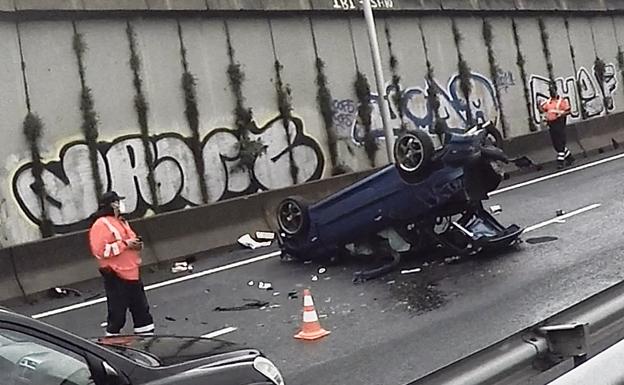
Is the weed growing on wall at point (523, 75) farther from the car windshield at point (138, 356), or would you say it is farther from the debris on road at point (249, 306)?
the car windshield at point (138, 356)

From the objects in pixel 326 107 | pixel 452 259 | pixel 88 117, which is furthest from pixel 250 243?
pixel 326 107

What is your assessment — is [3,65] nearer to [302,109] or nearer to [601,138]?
[302,109]

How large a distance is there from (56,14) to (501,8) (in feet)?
46.9

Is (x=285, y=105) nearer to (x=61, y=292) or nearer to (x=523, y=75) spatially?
(x=61, y=292)

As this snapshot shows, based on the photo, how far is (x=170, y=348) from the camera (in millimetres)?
4328

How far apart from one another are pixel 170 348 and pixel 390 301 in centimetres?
564

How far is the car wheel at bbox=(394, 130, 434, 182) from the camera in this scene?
10.7 metres

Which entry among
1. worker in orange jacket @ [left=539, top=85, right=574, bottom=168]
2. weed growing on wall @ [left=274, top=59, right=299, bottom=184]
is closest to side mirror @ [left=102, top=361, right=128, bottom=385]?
weed growing on wall @ [left=274, top=59, right=299, bottom=184]

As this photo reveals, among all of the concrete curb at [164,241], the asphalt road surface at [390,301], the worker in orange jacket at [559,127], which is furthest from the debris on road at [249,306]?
the worker in orange jacket at [559,127]

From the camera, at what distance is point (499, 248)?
11531 mm

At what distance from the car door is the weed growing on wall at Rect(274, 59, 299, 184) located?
49.4 ft

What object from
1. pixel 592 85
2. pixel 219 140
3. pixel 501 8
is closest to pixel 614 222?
pixel 219 140

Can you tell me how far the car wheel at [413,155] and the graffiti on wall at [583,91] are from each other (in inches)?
632

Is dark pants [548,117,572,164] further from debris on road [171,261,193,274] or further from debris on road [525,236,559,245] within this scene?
debris on road [171,261,193,274]
